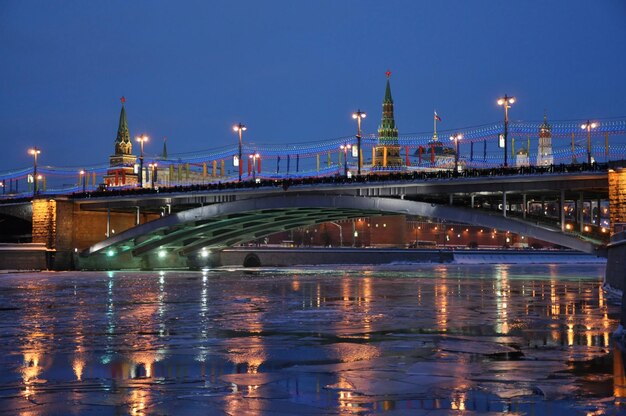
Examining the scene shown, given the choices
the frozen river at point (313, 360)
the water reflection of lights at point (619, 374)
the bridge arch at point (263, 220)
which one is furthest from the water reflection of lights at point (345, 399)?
the bridge arch at point (263, 220)

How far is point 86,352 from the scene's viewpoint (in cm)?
1547

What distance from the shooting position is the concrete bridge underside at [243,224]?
186ft

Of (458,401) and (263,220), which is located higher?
(263,220)

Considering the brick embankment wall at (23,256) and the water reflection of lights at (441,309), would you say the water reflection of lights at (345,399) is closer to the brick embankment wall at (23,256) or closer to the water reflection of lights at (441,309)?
the water reflection of lights at (441,309)

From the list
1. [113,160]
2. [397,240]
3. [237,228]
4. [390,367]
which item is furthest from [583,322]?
[113,160]

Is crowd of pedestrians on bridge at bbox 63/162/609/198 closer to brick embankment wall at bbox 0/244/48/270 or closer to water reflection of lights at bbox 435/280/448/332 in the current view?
brick embankment wall at bbox 0/244/48/270

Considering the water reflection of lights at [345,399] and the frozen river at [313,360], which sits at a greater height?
the water reflection of lights at [345,399]

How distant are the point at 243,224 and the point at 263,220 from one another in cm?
385

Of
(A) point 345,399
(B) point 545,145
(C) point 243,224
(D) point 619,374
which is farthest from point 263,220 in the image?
(A) point 345,399

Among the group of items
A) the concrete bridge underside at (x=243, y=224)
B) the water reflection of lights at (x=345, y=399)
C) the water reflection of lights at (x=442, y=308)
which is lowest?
the water reflection of lights at (x=442, y=308)

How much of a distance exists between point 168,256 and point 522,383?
261ft

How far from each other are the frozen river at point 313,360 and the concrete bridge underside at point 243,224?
29663 millimetres

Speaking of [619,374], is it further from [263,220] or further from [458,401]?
[263,220]

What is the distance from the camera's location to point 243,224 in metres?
82.0
